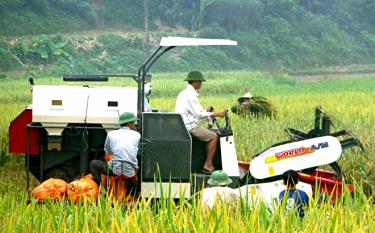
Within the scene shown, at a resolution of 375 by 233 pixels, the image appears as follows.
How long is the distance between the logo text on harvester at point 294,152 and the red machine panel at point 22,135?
215 centimetres

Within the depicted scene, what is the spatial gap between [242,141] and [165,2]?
1473 inches

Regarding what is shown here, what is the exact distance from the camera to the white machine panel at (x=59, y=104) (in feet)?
26.0

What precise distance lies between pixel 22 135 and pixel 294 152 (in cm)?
254

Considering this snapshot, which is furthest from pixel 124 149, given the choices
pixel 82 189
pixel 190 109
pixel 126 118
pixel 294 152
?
pixel 294 152

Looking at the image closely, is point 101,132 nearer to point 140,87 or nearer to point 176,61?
point 140,87

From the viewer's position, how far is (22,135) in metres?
8.17

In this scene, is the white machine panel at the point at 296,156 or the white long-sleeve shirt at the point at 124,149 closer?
the white long-sleeve shirt at the point at 124,149

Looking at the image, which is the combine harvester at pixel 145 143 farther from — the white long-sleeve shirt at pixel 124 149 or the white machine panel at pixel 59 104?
the white long-sleeve shirt at pixel 124 149

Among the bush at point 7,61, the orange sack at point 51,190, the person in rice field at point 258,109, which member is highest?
the bush at point 7,61

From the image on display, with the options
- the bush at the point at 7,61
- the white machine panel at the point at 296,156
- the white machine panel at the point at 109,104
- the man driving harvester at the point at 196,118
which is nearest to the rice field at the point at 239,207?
the white machine panel at the point at 296,156

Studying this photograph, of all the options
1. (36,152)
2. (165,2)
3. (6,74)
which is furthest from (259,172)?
(165,2)

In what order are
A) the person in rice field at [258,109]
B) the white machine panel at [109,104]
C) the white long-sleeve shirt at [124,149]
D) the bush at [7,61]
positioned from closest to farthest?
the white long-sleeve shirt at [124,149], the white machine panel at [109,104], the person in rice field at [258,109], the bush at [7,61]

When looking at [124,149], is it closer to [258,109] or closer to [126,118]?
[126,118]

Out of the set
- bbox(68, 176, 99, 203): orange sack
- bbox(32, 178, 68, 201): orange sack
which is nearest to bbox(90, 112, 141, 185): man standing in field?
bbox(68, 176, 99, 203): orange sack
